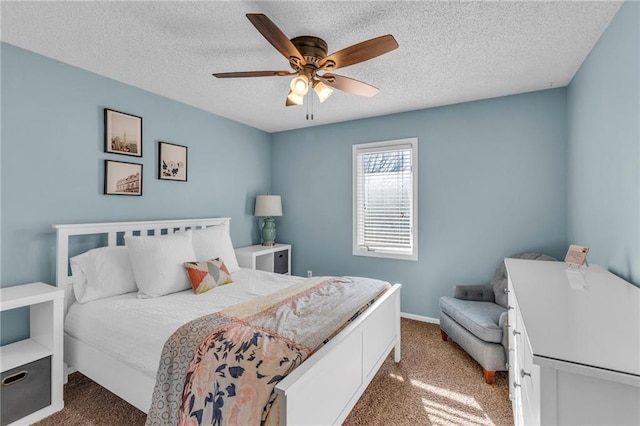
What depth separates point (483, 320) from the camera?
2.45 meters

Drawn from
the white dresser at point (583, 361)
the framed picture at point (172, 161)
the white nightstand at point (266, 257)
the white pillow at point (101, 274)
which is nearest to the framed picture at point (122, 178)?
the framed picture at point (172, 161)

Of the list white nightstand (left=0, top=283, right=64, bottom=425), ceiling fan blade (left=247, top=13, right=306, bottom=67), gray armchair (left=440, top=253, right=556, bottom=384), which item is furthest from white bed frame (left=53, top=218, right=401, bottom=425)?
ceiling fan blade (left=247, top=13, right=306, bottom=67)

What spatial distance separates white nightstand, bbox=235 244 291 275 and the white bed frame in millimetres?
1211

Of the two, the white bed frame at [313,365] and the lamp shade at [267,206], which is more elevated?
the lamp shade at [267,206]

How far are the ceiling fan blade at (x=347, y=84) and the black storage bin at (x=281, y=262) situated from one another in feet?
8.68

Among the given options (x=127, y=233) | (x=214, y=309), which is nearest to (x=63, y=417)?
(x=214, y=309)

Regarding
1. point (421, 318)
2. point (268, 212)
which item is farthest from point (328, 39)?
point (421, 318)

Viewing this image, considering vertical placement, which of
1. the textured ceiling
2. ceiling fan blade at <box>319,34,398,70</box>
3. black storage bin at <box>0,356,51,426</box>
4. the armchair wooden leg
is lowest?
the armchair wooden leg

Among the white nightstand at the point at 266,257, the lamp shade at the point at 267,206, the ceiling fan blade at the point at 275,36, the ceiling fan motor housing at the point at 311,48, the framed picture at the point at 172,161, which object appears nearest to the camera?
the ceiling fan blade at the point at 275,36

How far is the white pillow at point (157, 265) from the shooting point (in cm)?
232

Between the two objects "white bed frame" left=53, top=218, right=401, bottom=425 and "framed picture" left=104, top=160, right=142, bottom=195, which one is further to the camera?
"framed picture" left=104, top=160, right=142, bottom=195

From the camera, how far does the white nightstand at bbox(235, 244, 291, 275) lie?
12.3 feet

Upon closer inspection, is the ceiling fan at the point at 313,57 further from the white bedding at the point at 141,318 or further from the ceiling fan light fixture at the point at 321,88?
the white bedding at the point at 141,318

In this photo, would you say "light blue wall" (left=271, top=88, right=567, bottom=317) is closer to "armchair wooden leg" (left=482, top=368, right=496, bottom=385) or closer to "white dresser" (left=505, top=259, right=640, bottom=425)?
"armchair wooden leg" (left=482, top=368, right=496, bottom=385)
